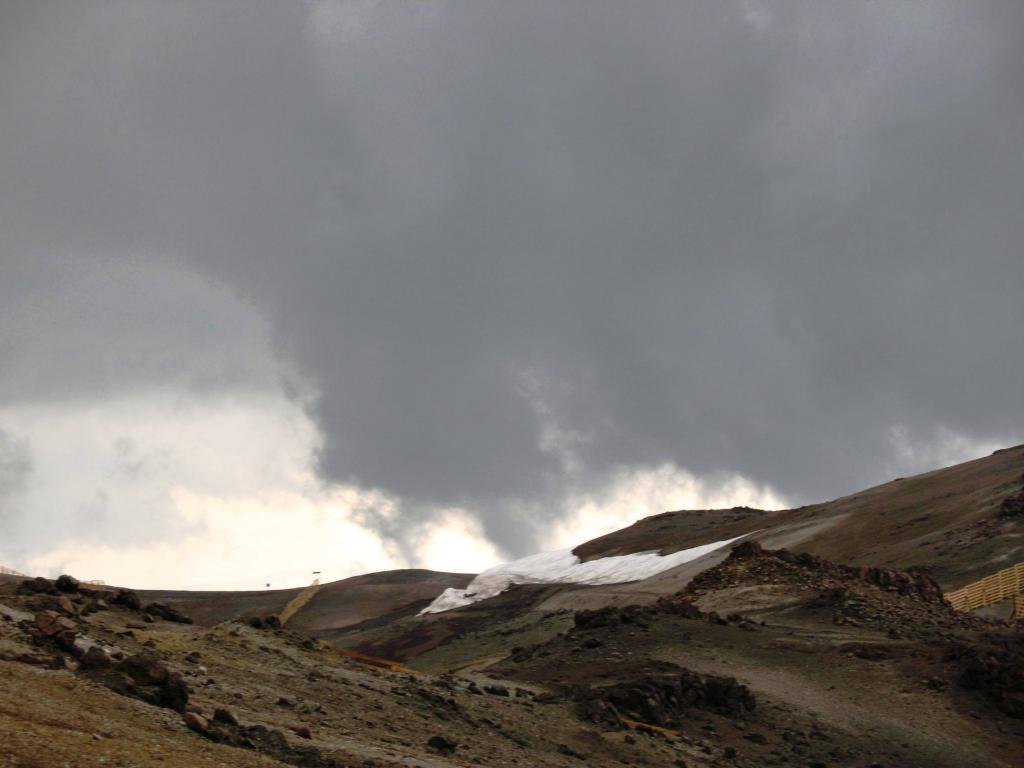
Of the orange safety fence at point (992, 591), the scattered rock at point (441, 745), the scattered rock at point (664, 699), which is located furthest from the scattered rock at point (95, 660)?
the orange safety fence at point (992, 591)

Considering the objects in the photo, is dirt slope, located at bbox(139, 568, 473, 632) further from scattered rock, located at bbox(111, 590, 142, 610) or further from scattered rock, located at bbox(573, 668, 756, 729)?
scattered rock, located at bbox(111, 590, 142, 610)

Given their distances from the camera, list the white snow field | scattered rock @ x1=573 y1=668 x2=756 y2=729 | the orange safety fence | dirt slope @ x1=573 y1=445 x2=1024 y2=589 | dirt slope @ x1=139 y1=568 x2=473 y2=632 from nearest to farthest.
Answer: scattered rock @ x1=573 y1=668 x2=756 y2=729, the orange safety fence, dirt slope @ x1=573 y1=445 x2=1024 y2=589, the white snow field, dirt slope @ x1=139 y1=568 x2=473 y2=632

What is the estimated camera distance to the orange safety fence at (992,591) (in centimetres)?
4484

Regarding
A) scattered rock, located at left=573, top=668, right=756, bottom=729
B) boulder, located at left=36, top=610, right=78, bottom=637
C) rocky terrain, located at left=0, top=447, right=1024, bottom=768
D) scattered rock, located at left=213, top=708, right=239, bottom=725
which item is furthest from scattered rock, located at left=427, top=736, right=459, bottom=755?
scattered rock, located at left=573, top=668, right=756, bottom=729

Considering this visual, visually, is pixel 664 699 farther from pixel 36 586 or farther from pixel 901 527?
pixel 901 527

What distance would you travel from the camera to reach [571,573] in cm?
7775

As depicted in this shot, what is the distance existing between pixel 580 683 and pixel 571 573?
49676 mm

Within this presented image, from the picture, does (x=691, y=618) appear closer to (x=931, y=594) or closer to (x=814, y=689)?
(x=814, y=689)

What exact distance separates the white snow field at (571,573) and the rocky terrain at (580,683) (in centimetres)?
1875

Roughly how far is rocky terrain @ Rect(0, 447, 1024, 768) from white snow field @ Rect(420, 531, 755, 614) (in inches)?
738

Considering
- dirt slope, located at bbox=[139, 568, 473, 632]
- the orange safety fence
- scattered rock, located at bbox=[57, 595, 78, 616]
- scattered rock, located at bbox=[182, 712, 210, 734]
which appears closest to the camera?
scattered rock, located at bbox=[182, 712, 210, 734]

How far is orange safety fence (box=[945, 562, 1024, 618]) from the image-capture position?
4484cm

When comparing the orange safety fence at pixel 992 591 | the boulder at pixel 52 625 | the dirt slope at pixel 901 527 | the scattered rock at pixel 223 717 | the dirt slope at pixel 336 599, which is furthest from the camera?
the dirt slope at pixel 336 599

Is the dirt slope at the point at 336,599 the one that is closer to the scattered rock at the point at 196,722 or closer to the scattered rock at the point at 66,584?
the scattered rock at the point at 66,584
